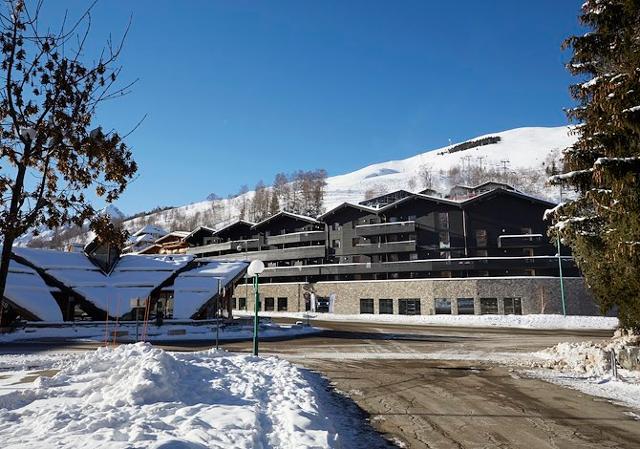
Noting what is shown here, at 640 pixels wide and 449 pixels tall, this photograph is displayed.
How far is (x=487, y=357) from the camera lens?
20.1 m

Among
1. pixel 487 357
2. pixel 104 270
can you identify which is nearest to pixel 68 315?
pixel 104 270

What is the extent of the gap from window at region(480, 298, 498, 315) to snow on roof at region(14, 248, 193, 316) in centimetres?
3280

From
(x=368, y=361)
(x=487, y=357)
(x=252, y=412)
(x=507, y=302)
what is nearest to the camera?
(x=252, y=412)

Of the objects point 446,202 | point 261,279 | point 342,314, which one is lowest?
point 342,314

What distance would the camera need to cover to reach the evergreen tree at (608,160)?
12218 millimetres

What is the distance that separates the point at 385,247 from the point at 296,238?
1543 cm

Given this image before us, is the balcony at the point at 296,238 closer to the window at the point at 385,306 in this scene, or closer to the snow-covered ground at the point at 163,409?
the window at the point at 385,306

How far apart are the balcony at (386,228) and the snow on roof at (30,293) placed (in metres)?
38.1

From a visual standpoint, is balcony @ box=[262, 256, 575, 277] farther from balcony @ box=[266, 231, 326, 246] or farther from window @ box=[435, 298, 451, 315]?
balcony @ box=[266, 231, 326, 246]

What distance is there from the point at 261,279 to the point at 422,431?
63.2 meters

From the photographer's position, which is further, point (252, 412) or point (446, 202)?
point (446, 202)

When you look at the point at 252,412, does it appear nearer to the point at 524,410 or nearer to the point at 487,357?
the point at 524,410

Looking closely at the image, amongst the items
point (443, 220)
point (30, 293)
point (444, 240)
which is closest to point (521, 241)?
point (444, 240)

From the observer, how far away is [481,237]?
55344 mm
